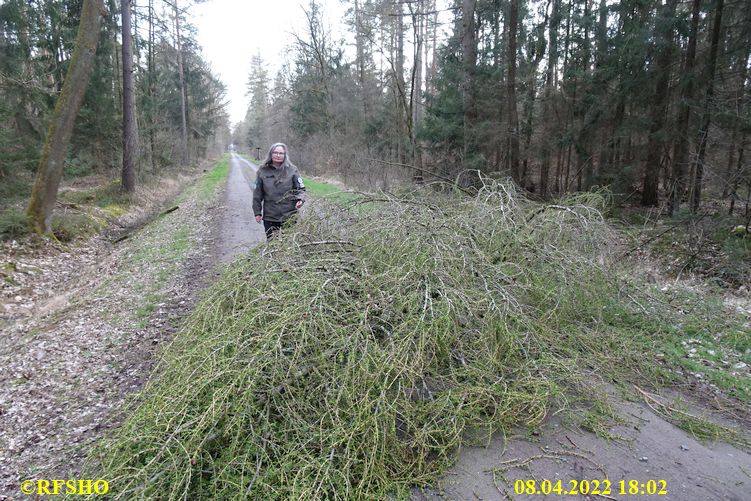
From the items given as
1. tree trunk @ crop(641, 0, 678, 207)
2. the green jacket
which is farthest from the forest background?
the green jacket

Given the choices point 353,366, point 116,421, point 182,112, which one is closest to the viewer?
point 353,366

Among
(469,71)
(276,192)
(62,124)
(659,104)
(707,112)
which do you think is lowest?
(276,192)

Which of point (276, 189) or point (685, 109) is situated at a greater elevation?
point (685, 109)

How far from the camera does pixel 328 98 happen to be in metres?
25.1

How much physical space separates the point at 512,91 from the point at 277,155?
950 centimetres

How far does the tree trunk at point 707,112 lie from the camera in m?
8.64

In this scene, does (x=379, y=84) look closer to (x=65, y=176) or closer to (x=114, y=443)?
(x=65, y=176)

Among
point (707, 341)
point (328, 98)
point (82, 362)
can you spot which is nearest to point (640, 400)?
point (707, 341)

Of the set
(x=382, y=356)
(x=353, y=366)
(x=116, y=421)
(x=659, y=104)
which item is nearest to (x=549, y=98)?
(x=659, y=104)

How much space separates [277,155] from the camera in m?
5.43

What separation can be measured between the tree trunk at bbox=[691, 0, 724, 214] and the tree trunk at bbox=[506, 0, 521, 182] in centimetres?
452

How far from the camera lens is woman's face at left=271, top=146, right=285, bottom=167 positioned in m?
5.43

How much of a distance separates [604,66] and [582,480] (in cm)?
1300

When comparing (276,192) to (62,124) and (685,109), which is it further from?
(685,109)
